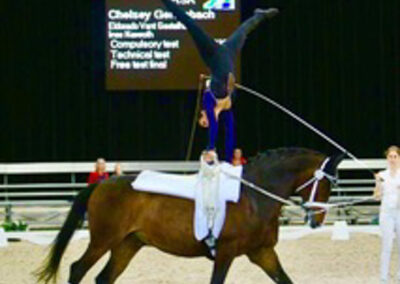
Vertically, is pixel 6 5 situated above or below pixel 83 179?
above

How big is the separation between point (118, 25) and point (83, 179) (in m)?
2.68

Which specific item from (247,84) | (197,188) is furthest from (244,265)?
(247,84)

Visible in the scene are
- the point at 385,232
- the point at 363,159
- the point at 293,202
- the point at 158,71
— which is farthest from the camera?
the point at 363,159

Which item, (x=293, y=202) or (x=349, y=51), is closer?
(x=293, y=202)

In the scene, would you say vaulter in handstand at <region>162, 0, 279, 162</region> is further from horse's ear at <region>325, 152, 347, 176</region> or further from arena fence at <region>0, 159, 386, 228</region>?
arena fence at <region>0, 159, 386, 228</region>

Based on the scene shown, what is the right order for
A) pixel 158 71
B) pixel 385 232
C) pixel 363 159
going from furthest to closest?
pixel 363 159
pixel 158 71
pixel 385 232

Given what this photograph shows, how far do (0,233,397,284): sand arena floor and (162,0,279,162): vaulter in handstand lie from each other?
1822mm

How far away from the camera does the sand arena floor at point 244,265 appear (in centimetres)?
750

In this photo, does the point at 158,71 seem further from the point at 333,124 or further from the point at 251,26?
the point at 251,26

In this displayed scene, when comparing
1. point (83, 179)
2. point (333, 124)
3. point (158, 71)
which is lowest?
point (83, 179)

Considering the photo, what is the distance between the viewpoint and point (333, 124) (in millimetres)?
13719

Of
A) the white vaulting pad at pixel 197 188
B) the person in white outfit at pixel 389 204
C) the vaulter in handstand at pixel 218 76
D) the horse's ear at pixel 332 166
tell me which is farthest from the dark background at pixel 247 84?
the horse's ear at pixel 332 166

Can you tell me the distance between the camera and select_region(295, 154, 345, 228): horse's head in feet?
18.3

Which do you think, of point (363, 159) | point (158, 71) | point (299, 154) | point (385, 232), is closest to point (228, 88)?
point (299, 154)
